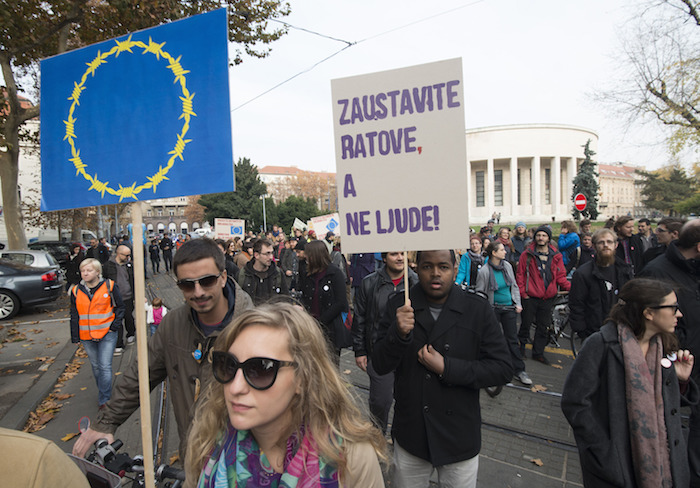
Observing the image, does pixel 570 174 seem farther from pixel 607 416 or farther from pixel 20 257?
pixel 607 416

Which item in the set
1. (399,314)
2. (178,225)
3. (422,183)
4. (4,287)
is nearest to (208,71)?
(422,183)

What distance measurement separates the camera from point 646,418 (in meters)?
2.07

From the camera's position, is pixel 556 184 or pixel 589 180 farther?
pixel 556 184

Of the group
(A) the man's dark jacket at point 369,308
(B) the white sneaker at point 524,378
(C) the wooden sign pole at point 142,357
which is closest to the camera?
(C) the wooden sign pole at point 142,357

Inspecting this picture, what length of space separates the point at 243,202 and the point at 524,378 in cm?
4945

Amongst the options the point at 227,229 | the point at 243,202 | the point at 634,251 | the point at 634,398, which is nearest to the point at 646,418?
the point at 634,398

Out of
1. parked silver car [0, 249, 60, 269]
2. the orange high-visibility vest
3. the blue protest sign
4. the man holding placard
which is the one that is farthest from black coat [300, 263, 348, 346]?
parked silver car [0, 249, 60, 269]

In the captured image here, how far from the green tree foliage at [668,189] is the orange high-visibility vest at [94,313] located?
243 ft

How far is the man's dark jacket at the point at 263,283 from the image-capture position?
5719 millimetres

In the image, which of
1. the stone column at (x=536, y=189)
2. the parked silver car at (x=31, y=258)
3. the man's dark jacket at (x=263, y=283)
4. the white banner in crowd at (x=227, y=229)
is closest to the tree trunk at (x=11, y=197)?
the parked silver car at (x=31, y=258)

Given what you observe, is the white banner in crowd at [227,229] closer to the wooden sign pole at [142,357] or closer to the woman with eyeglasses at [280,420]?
the wooden sign pole at [142,357]

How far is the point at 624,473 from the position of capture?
207 cm

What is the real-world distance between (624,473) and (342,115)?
2.46 m

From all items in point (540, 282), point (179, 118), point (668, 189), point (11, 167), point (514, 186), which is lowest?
point (540, 282)
